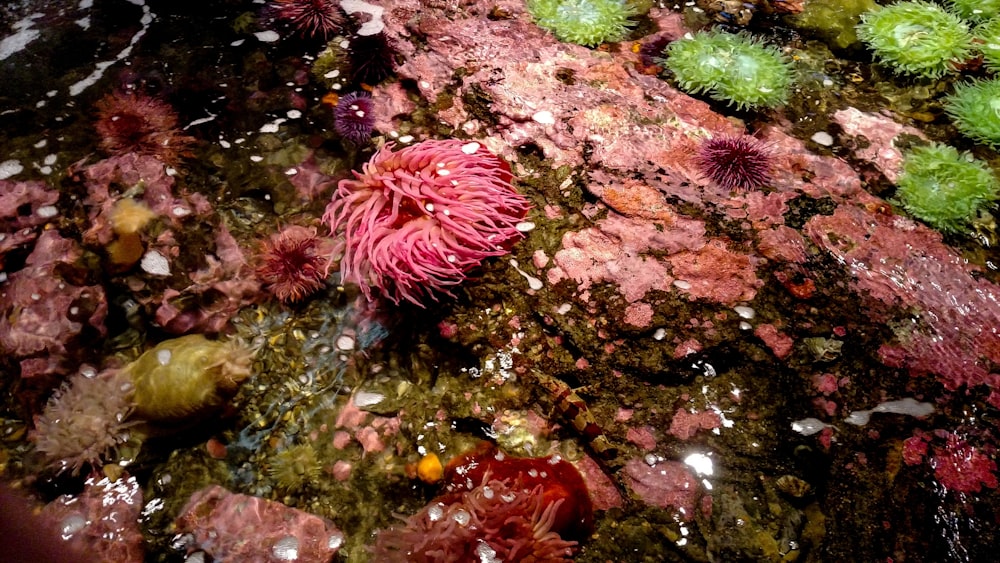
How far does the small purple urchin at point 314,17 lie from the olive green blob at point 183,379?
7.89 feet

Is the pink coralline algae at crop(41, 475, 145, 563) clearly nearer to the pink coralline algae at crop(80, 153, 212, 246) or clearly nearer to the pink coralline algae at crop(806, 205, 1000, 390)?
the pink coralline algae at crop(80, 153, 212, 246)

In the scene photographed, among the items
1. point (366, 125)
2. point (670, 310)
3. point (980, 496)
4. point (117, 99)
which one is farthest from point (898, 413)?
point (117, 99)

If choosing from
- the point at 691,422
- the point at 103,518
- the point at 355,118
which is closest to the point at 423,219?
the point at 355,118

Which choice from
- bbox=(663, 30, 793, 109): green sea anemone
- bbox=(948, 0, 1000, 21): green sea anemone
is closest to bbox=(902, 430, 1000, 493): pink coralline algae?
bbox=(663, 30, 793, 109): green sea anemone

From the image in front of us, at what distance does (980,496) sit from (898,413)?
422 mm

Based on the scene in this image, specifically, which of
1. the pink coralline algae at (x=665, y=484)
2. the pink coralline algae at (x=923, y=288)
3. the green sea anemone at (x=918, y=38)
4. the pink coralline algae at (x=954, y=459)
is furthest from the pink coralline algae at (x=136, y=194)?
the green sea anemone at (x=918, y=38)

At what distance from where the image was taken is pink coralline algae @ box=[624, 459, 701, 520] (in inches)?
102

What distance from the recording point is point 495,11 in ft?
13.3

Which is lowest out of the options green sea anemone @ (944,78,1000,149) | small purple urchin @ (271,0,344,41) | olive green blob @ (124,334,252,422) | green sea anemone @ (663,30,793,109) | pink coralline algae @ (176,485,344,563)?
pink coralline algae @ (176,485,344,563)

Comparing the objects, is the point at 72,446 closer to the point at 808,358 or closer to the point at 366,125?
the point at 366,125

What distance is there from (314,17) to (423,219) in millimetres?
2128

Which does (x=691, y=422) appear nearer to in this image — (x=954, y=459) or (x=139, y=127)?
(x=954, y=459)

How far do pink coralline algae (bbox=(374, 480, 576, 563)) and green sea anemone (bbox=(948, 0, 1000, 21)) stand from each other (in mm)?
4268

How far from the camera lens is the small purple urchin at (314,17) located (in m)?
4.11
